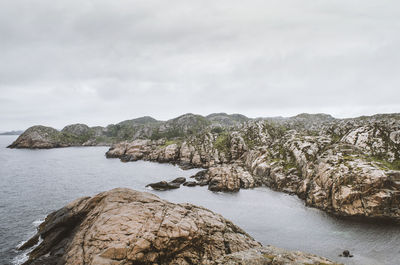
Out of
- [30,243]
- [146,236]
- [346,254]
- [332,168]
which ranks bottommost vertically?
[346,254]

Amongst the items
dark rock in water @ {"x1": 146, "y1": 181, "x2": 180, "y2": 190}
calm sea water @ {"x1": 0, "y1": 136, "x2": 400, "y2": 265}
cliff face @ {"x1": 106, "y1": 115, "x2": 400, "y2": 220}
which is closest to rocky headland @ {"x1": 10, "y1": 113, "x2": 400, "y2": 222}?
cliff face @ {"x1": 106, "y1": 115, "x2": 400, "y2": 220}

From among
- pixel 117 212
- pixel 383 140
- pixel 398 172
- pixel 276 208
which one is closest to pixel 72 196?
pixel 117 212

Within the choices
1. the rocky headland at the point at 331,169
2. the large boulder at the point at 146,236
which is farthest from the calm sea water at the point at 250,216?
the large boulder at the point at 146,236

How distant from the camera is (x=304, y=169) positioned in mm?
74438

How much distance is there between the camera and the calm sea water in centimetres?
3928

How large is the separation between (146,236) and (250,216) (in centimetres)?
4036

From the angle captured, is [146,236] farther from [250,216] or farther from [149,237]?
[250,216]

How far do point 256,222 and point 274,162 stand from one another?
134 feet

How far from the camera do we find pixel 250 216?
5603cm

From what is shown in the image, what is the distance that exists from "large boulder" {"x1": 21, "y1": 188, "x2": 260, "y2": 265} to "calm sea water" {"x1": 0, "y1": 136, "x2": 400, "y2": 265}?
60.9 ft

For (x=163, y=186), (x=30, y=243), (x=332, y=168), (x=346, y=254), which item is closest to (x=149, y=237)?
(x=30, y=243)

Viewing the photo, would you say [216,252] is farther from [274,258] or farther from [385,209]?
[385,209]

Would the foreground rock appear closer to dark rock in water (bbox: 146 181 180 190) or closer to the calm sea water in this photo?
the calm sea water

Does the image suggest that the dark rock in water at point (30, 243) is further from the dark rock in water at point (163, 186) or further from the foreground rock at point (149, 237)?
the dark rock in water at point (163, 186)
